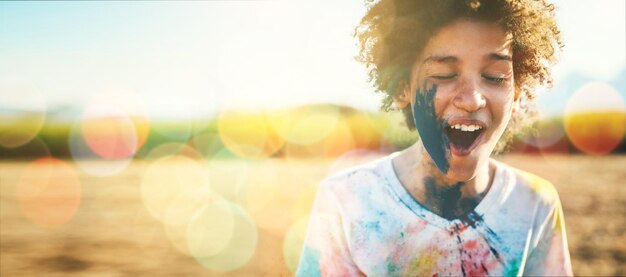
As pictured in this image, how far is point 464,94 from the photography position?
6.22ft

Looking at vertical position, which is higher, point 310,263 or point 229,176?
point 310,263

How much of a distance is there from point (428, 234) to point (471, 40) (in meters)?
0.82

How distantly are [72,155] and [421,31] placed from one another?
2000 cm

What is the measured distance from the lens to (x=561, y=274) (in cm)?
194

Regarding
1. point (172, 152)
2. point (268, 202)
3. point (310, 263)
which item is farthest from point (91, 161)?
point (310, 263)

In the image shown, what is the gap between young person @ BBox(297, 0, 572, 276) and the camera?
192cm

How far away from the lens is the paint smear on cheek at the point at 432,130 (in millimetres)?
1994

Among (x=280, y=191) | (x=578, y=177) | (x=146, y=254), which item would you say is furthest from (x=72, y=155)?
(x=578, y=177)

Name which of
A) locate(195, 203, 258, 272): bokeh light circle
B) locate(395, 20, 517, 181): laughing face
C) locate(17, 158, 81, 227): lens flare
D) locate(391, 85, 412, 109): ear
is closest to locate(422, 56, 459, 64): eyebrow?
locate(395, 20, 517, 181): laughing face

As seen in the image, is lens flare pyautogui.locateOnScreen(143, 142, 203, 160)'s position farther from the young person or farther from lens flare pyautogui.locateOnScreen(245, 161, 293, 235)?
the young person

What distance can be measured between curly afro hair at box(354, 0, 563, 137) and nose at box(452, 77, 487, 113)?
0.30 metres

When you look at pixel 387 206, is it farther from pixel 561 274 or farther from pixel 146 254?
pixel 146 254

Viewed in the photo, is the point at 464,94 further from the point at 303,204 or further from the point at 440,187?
the point at 303,204

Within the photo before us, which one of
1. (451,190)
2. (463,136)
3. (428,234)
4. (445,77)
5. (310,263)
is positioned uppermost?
(445,77)
